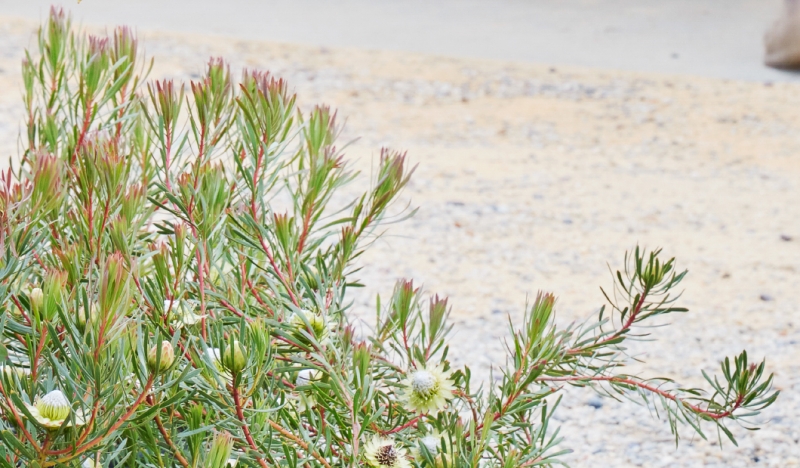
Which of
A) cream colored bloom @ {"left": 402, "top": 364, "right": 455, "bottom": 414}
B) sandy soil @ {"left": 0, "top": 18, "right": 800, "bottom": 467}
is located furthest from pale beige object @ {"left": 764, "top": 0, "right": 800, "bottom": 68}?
cream colored bloom @ {"left": 402, "top": 364, "right": 455, "bottom": 414}

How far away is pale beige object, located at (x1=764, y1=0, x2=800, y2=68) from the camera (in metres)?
7.16

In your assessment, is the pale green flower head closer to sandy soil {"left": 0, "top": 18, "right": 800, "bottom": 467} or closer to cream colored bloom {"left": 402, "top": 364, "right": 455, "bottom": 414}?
cream colored bloom {"left": 402, "top": 364, "right": 455, "bottom": 414}

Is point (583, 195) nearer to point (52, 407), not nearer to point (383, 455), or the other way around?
point (383, 455)

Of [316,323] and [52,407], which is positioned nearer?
[52,407]

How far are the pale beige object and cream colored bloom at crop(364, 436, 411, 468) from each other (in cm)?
747

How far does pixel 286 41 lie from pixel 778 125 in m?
4.00

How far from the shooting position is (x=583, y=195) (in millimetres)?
4145

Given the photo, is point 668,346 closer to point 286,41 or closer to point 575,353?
point 575,353

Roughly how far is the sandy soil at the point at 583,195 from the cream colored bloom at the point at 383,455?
1244 mm

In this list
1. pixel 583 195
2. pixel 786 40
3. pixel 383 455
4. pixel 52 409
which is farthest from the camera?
pixel 786 40

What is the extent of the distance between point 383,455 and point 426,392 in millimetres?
79

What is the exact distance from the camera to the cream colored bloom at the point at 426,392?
0.76 meters

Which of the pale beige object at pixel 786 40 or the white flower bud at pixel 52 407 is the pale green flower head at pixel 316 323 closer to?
the white flower bud at pixel 52 407

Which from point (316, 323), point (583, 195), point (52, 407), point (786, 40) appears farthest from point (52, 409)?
point (786, 40)
